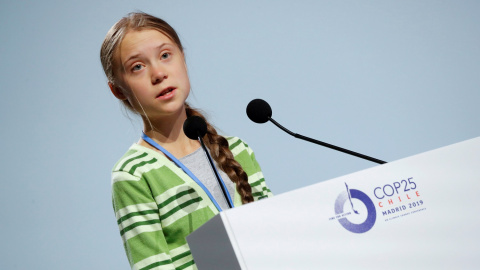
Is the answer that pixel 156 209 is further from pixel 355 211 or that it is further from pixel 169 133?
pixel 355 211

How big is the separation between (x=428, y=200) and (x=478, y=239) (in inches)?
4.3

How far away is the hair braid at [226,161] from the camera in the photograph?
1.31 meters

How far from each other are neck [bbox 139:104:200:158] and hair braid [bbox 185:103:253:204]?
7 centimetres

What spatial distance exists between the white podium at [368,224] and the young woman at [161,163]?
28cm

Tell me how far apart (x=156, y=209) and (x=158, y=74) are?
31 cm

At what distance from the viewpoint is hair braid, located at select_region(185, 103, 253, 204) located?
51.4 inches

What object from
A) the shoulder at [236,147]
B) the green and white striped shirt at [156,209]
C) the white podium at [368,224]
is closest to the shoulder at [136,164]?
the green and white striped shirt at [156,209]

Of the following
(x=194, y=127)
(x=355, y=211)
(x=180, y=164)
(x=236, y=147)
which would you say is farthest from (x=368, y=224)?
(x=236, y=147)

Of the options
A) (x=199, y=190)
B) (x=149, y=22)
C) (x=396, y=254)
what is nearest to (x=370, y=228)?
(x=396, y=254)

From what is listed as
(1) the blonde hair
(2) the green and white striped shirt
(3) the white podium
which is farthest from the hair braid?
(3) the white podium

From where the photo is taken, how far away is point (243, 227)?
2.54ft

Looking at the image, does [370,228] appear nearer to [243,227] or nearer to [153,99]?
[243,227]

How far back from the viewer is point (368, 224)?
0.84m

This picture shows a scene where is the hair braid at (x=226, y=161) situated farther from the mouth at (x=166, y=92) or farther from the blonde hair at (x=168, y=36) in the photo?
the mouth at (x=166, y=92)
